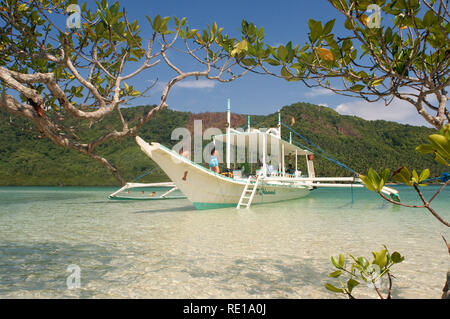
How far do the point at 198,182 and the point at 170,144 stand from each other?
45377mm

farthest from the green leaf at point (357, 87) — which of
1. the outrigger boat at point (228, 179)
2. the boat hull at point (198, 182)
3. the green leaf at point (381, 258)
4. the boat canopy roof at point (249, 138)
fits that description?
the boat canopy roof at point (249, 138)

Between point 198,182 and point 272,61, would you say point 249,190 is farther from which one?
point 272,61

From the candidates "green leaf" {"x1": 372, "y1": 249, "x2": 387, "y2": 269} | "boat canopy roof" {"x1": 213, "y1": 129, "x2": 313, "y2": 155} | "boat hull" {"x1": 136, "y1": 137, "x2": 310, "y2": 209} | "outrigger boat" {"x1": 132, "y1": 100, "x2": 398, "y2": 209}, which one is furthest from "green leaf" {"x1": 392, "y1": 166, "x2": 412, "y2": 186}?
"boat canopy roof" {"x1": 213, "y1": 129, "x2": 313, "y2": 155}

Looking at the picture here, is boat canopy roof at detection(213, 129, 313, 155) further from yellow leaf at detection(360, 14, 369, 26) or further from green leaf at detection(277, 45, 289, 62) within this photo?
yellow leaf at detection(360, 14, 369, 26)

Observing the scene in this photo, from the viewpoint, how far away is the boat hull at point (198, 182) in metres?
7.19

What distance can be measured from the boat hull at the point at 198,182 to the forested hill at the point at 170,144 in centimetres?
2672

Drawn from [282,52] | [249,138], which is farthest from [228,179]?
[282,52]

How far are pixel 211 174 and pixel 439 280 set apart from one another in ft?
19.3

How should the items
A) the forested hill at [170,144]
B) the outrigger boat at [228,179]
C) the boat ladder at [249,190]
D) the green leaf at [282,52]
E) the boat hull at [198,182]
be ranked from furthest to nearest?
the forested hill at [170,144], the boat ladder at [249,190], the outrigger boat at [228,179], the boat hull at [198,182], the green leaf at [282,52]

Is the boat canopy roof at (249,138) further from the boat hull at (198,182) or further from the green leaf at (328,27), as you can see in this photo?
the green leaf at (328,27)

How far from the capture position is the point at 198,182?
8.18m

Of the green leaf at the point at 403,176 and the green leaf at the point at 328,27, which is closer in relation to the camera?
the green leaf at the point at 403,176
